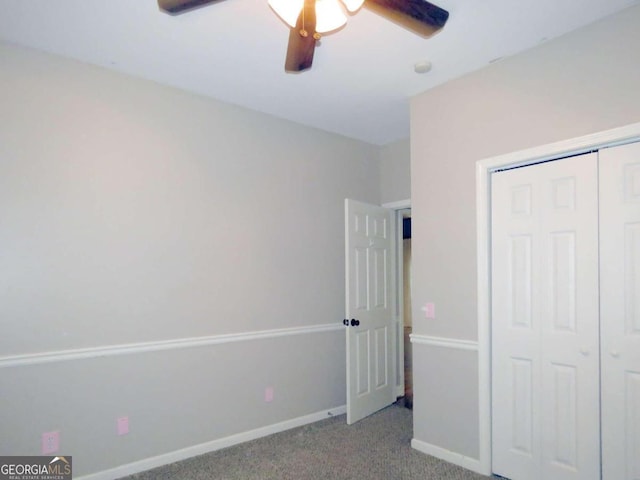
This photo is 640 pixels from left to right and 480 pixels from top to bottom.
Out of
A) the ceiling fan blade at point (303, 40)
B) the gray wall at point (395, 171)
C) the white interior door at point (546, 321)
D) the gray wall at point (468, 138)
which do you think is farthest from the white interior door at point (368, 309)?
the ceiling fan blade at point (303, 40)

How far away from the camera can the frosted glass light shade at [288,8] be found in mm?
1713

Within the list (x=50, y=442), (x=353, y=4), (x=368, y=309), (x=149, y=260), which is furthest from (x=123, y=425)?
(x=353, y=4)

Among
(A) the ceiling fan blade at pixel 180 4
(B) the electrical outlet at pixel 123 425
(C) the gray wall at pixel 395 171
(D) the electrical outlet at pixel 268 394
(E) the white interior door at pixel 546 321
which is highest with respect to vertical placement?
(A) the ceiling fan blade at pixel 180 4

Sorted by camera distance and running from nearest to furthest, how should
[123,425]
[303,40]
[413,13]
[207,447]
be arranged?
[413,13]
[303,40]
[123,425]
[207,447]

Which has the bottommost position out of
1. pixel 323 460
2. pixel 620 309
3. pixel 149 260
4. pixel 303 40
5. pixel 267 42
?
pixel 323 460

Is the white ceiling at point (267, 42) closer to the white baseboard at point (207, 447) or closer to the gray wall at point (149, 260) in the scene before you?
the gray wall at point (149, 260)

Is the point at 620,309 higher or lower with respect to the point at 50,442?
higher

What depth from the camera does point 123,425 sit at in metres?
2.72

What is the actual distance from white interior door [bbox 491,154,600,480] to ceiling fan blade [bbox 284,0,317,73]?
150cm

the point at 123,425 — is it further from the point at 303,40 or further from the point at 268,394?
the point at 303,40

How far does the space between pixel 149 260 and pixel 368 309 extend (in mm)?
1965

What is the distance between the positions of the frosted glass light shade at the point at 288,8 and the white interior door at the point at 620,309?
1.80 meters

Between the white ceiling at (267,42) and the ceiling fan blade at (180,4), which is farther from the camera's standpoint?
the white ceiling at (267,42)

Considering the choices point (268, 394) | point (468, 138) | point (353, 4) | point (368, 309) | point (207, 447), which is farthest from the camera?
point (368, 309)
